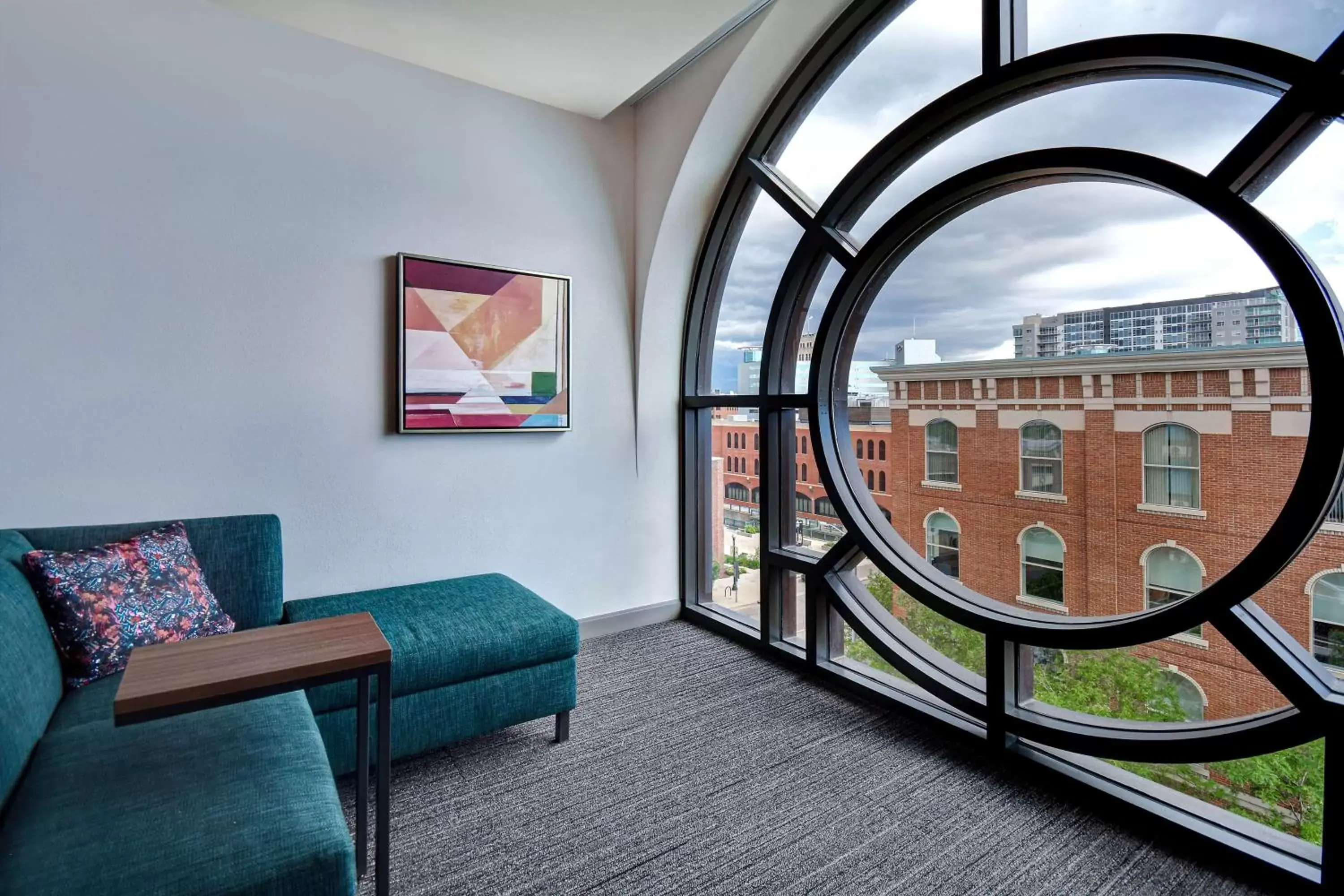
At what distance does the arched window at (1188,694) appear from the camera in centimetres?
181

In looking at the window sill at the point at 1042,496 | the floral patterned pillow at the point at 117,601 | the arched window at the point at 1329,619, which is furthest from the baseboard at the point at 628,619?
the arched window at the point at 1329,619

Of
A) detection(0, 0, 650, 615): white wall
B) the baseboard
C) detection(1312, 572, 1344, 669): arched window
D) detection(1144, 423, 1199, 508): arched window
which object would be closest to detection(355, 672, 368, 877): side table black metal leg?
detection(0, 0, 650, 615): white wall

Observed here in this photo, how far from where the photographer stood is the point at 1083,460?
200cm

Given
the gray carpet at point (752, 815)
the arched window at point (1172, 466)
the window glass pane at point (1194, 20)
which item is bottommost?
the gray carpet at point (752, 815)

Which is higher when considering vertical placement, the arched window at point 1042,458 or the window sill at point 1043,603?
the arched window at point 1042,458

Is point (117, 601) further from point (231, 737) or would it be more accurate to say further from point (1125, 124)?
point (1125, 124)

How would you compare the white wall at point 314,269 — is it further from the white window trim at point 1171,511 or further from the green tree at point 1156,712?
the white window trim at point 1171,511

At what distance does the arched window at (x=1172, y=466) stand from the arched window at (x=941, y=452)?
0.59 meters

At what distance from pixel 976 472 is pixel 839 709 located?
1.04 meters

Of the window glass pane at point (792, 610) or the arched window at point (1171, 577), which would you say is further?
the window glass pane at point (792, 610)

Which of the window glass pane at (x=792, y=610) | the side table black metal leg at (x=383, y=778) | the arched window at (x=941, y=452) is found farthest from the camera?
the window glass pane at (x=792, y=610)

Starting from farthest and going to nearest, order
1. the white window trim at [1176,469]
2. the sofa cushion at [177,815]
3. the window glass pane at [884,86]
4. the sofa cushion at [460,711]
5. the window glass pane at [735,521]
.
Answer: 1. the window glass pane at [735,521]
2. the window glass pane at [884,86]
3. the sofa cushion at [460,711]
4. the white window trim at [1176,469]
5. the sofa cushion at [177,815]

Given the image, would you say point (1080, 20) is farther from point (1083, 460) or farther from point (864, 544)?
point (864, 544)

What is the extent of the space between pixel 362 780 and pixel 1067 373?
7.47 feet
